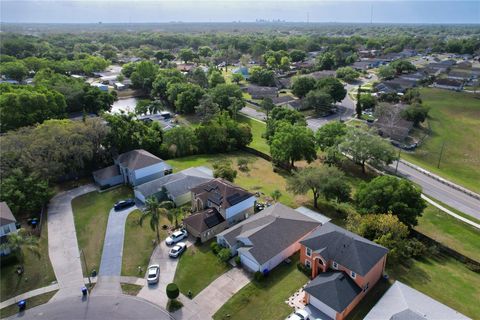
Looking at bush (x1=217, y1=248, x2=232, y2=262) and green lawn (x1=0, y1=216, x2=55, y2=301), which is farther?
bush (x1=217, y1=248, x2=232, y2=262)

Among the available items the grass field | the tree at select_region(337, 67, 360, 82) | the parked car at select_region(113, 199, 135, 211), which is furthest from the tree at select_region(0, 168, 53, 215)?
the tree at select_region(337, 67, 360, 82)

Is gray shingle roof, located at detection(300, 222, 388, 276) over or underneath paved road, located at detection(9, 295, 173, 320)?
over

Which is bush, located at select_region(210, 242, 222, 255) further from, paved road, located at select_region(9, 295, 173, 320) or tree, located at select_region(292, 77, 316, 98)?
tree, located at select_region(292, 77, 316, 98)

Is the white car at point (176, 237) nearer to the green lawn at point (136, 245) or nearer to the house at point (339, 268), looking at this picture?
the green lawn at point (136, 245)

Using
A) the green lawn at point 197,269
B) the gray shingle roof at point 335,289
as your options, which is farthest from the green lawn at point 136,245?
the gray shingle roof at point 335,289

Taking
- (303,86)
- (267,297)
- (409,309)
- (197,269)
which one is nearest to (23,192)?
(197,269)

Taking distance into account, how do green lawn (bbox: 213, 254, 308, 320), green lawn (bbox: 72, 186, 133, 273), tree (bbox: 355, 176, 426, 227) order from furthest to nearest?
tree (bbox: 355, 176, 426, 227) → green lawn (bbox: 72, 186, 133, 273) → green lawn (bbox: 213, 254, 308, 320)

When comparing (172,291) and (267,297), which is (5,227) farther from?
(267,297)
